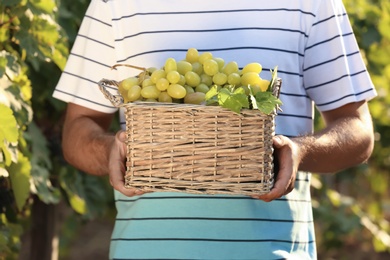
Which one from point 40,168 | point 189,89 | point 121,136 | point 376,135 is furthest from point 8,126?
point 376,135

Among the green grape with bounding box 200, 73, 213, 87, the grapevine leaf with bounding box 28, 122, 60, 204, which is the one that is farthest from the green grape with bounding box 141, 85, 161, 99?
the grapevine leaf with bounding box 28, 122, 60, 204

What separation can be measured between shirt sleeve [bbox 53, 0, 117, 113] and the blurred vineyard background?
0.66 ft

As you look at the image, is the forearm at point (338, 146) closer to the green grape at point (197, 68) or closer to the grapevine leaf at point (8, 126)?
the green grape at point (197, 68)

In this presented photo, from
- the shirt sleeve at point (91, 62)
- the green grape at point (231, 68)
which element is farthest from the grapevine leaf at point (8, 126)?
the green grape at point (231, 68)

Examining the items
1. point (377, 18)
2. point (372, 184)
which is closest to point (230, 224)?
point (377, 18)

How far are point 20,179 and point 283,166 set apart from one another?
99cm

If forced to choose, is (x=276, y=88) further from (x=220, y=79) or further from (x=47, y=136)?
(x=47, y=136)

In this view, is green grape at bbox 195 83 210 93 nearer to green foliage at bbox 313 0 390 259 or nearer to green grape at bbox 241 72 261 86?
green grape at bbox 241 72 261 86

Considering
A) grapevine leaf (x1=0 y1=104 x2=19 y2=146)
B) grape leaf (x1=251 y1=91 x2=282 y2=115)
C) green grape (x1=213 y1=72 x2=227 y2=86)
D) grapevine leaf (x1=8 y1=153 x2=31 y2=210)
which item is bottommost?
grapevine leaf (x1=8 y1=153 x2=31 y2=210)

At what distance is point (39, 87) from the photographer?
406 cm

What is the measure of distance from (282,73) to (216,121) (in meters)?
0.52

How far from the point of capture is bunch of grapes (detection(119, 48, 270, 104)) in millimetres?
2488

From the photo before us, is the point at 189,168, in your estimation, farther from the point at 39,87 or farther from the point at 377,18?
the point at 377,18

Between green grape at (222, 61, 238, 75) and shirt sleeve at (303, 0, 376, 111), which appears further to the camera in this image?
shirt sleeve at (303, 0, 376, 111)
